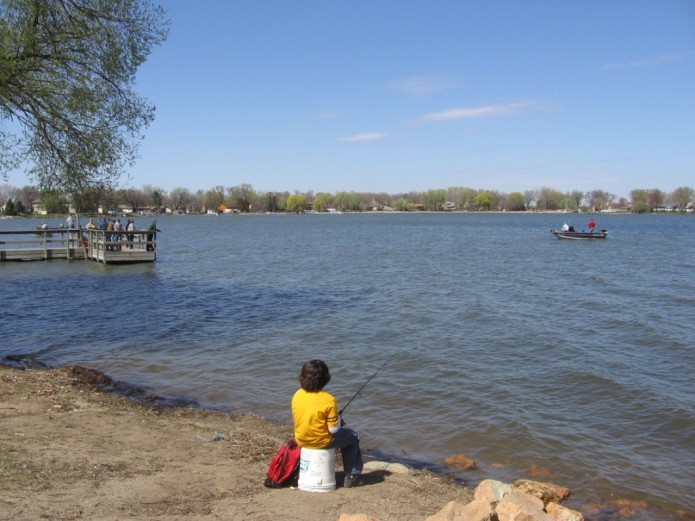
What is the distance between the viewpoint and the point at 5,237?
6394cm

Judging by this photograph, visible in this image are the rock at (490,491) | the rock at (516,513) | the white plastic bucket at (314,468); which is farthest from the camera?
the white plastic bucket at (314,468)

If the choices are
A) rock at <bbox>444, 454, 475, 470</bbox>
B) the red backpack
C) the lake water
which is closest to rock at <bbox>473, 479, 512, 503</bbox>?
the lake water

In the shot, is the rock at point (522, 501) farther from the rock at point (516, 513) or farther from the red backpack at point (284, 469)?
the red backpack at point (284, 469)

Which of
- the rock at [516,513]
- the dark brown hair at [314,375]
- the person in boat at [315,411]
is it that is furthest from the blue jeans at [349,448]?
the rock at [516,513]

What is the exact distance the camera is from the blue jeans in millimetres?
6562

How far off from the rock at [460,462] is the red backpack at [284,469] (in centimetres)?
303

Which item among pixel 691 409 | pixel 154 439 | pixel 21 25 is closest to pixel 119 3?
pixel 21 25

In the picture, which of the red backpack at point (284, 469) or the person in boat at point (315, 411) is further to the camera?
the red backpack at point (284, 469)

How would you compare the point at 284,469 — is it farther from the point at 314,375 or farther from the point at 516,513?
the point at 516,513

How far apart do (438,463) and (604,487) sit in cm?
220

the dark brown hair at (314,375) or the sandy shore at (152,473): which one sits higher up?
the dark brown hair at (314,375)

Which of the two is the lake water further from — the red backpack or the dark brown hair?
the dark brown hair

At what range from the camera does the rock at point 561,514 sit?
259 inches

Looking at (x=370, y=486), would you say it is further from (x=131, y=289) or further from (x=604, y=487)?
(x=131, y=289)
